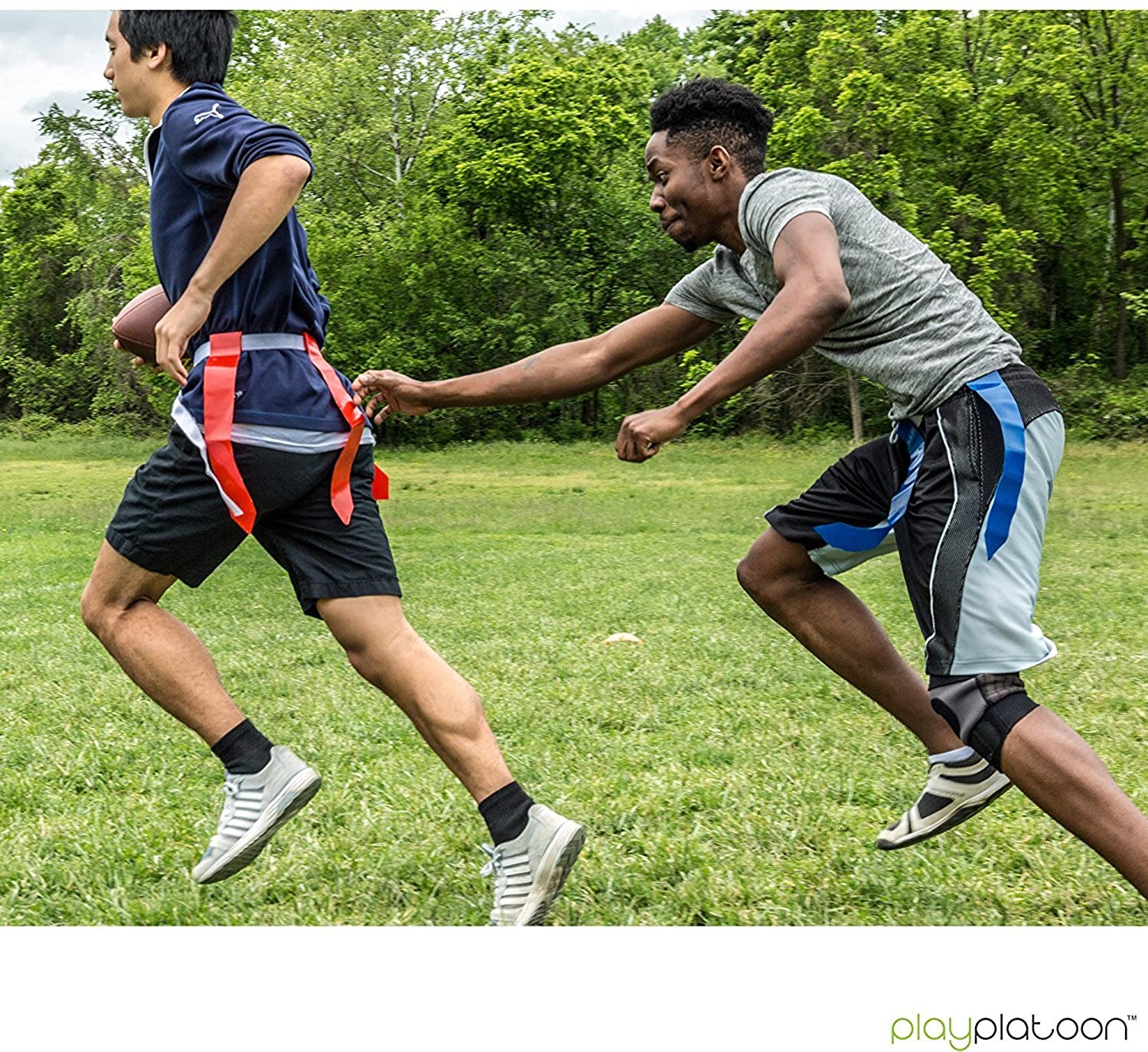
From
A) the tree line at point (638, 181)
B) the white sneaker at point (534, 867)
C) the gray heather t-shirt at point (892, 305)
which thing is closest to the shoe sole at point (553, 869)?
the white sneaker at point (534, 867)

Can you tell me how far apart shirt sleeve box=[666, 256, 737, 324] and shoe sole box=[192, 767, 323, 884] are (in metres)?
1.68

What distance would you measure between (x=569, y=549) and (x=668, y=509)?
4.65 meters

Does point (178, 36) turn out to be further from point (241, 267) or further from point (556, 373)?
point (556, 373)

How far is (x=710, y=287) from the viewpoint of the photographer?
3.76m

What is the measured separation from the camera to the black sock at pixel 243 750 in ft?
11.7

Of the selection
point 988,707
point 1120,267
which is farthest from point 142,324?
point 1120,267

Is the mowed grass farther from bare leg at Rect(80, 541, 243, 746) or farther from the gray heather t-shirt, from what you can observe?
the gray heather t-shirt

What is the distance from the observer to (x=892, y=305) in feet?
10.9

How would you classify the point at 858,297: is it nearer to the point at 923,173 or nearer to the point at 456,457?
the point at 456,457

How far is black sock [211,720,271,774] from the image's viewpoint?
356 centimetres

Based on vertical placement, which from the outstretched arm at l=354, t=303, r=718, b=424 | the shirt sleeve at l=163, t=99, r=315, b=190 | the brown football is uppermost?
the shirt sleeve at l=163, t=99, r=315, b=190

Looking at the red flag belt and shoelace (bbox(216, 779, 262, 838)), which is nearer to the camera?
the red flag belt

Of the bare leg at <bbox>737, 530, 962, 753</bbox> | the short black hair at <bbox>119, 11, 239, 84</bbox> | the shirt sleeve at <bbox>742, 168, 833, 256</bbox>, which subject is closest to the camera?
the shirt sleeve at <bbox>742, 168, 833, 256</bbox>

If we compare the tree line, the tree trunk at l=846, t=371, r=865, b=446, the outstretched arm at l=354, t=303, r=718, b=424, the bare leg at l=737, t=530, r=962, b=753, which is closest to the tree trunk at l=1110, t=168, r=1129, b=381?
the tree line
